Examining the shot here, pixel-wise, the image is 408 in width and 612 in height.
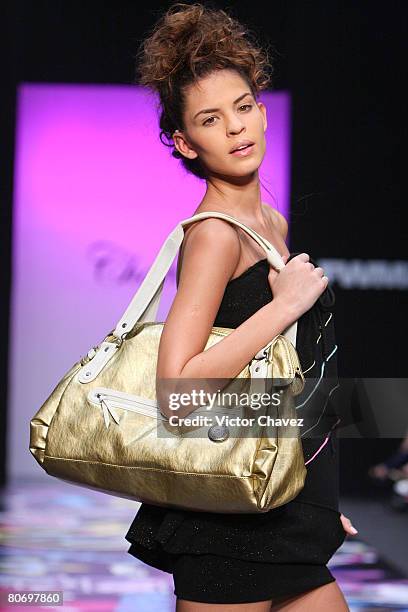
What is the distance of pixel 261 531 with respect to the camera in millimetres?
1562

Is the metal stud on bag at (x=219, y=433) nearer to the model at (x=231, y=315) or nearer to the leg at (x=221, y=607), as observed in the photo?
the model at (x=231, y=315)

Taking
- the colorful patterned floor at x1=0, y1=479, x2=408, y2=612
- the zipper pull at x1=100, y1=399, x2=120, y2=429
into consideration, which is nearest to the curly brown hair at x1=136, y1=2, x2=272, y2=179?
the zipper pull at x1=100, y1=399, x2=120, y2=429

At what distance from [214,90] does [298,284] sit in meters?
0.38

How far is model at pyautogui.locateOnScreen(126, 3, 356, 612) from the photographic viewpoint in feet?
4.95

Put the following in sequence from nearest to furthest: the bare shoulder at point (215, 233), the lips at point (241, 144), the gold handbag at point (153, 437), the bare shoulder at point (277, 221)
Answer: the gold handbag at point (153, 437), the bare shoulder at point (215, 233), the lips at point (241, 144), the bare shoulder at point (277, 221)

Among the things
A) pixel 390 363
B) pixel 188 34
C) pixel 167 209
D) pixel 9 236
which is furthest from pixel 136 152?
pixel 188 34

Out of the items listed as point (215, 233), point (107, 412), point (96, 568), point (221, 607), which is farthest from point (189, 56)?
point (96, 568)

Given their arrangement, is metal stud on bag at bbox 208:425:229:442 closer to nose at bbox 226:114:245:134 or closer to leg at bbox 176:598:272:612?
leg at bbox 176:598:272:612

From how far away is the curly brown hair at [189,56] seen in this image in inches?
66.2

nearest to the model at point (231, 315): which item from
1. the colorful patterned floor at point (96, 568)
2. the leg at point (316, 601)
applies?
the leg at point (316, 601)

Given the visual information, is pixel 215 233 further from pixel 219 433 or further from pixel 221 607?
pixel 221 607

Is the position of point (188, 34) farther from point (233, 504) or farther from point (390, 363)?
point (390, 363)

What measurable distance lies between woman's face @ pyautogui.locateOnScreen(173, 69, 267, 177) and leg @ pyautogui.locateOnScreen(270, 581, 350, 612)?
72 cm

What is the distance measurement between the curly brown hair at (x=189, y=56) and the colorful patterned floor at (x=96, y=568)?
2138mm
